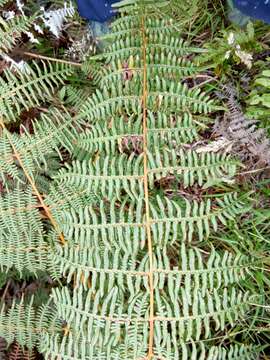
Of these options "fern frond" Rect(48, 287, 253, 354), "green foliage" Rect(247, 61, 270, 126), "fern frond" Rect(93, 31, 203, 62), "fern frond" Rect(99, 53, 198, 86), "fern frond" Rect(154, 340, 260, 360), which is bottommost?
"fern frond" Rect(154, 340, 260, 360)

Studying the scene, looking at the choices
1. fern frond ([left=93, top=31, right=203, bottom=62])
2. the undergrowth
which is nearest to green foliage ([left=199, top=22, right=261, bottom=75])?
the undergrowth

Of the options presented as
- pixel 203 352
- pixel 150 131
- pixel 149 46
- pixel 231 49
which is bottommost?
pixel 203 352

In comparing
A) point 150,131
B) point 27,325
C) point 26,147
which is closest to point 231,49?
point 150,131

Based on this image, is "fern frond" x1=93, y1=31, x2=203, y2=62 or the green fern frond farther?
the green fern frond

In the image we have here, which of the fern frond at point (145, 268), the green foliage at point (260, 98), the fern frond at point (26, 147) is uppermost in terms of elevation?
the green foliage at point (260, 98)

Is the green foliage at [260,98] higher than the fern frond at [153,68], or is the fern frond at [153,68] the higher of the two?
the green foliage at [260,98]

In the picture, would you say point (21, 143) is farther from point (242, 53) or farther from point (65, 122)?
point (242, 53)

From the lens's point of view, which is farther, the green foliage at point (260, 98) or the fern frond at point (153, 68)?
the green foliage at point (260, 98)

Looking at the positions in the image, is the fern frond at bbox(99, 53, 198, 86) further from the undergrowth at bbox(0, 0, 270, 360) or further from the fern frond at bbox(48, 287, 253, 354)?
the fern frond at bbox(48, 287, 253, 354)

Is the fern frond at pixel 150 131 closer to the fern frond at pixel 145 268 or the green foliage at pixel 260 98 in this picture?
the fern frond at pixel 145 268

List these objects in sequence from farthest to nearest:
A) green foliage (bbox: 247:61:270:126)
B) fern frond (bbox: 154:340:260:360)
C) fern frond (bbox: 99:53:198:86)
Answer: green foliage (bbox: 247:61:270:126) < fern frond (bbox: 99:53:198:86) < fern frond (bbox: 154:340:260:360)

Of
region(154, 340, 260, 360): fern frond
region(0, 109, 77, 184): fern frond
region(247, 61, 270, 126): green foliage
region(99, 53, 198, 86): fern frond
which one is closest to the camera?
region(154, 340, 260, 360): fern frond

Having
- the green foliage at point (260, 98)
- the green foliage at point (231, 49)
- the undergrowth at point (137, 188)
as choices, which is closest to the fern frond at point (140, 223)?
the undergrowth at point (137, 188)

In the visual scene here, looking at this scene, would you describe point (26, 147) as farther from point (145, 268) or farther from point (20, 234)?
point (145, 268)
